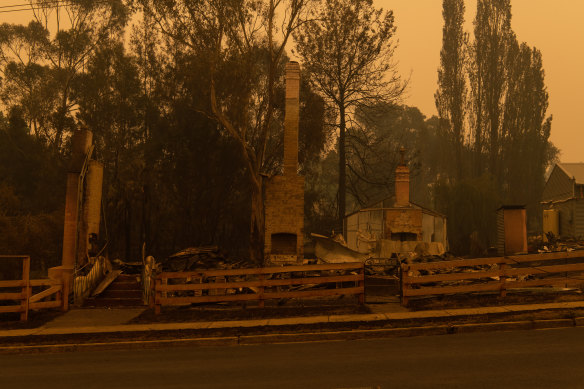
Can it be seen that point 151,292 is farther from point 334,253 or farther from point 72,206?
point 334,253

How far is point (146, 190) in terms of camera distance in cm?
3027

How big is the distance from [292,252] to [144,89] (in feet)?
84.4

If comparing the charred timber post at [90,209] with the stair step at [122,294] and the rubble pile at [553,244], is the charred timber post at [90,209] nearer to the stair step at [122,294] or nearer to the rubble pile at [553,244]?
the stair step at [122,294]

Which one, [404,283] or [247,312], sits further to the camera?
[247,312]

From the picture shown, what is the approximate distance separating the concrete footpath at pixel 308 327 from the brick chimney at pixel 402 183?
17.5 metres

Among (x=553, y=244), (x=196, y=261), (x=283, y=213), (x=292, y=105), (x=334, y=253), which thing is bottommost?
(x=196, y=261)

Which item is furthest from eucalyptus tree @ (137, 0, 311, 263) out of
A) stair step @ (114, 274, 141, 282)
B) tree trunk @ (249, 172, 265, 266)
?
stair step @ (114, 274, 141, 282)

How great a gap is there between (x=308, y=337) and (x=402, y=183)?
793 inches

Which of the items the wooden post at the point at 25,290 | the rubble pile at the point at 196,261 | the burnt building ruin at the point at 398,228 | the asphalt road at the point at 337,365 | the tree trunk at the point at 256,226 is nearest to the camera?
the asphalt road at the point at 337,365

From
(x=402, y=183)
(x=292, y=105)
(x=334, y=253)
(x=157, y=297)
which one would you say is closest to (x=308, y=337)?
(x=157, y=297)

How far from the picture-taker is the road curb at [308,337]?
1036 centimetres

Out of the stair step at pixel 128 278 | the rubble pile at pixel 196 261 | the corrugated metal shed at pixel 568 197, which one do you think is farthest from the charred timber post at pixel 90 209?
the corrugated metal shed at pixel 568 197

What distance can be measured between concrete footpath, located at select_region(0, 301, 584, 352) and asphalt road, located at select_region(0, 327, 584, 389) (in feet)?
1.47

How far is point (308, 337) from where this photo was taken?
10.6 m
